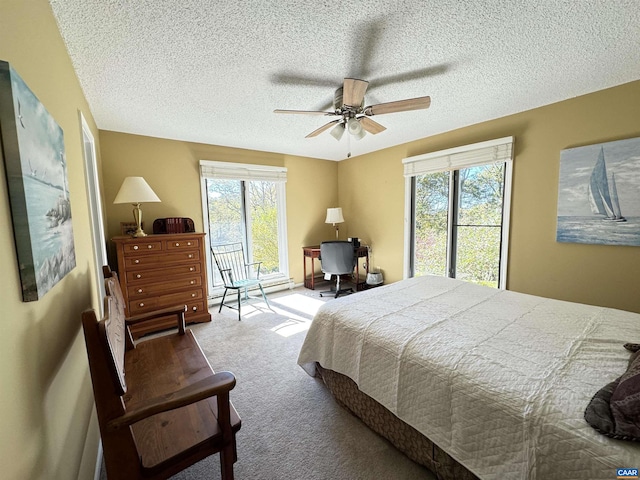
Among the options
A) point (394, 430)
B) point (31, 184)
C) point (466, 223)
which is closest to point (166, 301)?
point (31, 184)

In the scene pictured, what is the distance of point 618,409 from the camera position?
2.81 feet

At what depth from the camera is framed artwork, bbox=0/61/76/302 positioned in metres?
0.69

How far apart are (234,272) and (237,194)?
4.00 feet

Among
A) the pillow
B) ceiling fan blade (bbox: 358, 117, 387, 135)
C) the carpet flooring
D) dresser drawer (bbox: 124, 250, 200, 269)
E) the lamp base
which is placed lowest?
the carpet flooring

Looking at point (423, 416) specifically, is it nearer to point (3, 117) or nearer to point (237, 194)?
point (3, 117)

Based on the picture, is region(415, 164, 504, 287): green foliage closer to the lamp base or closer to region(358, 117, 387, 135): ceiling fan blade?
region(358, 117, 387, 135): ceiling fan blade

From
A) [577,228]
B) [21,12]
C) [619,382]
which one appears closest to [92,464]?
[21,12]

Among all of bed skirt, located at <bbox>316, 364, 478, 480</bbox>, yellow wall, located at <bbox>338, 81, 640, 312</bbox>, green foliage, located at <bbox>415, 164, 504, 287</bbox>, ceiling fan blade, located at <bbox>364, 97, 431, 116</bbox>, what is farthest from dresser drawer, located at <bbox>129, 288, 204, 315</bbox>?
yellow wall, located at <bbox>338, 81, 640, 312</bbox>

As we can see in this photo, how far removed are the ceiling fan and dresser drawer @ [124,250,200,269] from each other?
6.65 feet

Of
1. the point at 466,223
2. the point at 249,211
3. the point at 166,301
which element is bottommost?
the point at 166,301

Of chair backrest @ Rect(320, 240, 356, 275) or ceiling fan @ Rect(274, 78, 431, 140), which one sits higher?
ceiling fan @ Rect(274, 78, 431, 140)

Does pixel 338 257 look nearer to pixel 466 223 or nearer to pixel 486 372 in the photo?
pixel 466 223

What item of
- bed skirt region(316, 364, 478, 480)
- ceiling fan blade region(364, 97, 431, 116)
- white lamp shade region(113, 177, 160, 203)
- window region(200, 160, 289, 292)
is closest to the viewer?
bed skirt region(316, 364, 478, 480)

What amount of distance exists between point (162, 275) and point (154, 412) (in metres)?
2.38
